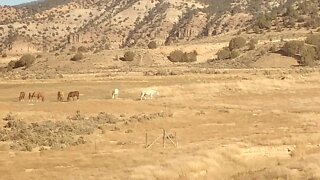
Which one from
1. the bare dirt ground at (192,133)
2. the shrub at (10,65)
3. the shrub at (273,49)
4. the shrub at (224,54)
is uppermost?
the shrub at (273,49)

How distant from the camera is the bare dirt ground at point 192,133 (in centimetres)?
2170

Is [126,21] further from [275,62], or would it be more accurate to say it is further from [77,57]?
[275,62]

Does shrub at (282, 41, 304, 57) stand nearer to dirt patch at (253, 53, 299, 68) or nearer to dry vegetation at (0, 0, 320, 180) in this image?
dry vegetation at (0, 0, 320, 180)

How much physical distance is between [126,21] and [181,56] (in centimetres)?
6893

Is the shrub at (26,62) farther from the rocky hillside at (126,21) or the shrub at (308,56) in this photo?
the shrub at (308,56)

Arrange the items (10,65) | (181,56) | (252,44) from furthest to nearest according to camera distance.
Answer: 1. (252,44)
2. (10,65)
3. (181,56)

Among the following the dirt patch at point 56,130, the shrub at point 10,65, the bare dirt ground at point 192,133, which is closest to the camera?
the bare dirt ground at point 192,133

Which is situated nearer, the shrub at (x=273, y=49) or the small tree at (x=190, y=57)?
the shrub at (x=273, y=49)

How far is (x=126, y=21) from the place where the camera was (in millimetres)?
159625

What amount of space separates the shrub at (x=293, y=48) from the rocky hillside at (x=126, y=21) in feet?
128

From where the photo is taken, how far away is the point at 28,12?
582 ft

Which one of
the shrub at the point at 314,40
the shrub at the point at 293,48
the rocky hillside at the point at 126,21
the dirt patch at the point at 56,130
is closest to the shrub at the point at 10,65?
the rocky hillside at the point at 126,21

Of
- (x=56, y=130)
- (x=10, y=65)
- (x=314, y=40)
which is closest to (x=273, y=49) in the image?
(x=314, y=40)

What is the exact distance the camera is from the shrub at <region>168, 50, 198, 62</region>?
305ft
